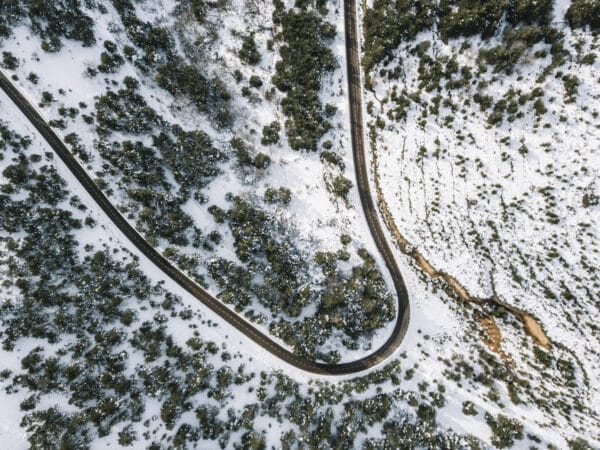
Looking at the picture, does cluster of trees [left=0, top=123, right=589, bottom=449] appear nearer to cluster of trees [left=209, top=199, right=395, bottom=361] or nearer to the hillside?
the hillside

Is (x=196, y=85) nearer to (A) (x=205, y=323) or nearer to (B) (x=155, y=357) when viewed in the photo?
(A) (x=205, y=323)

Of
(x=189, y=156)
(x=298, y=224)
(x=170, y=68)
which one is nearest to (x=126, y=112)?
(x=170, y=68)

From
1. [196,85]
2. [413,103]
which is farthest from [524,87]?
[196,85]

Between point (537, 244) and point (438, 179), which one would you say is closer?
point (537, 244)

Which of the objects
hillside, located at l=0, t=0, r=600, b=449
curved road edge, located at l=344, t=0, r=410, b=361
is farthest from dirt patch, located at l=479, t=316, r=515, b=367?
curved road edge, located at l=344, t=0, r=410, b=361

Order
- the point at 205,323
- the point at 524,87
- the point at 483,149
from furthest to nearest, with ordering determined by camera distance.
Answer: the point at 205,323 → the point at 483,149 → the point at 524,87

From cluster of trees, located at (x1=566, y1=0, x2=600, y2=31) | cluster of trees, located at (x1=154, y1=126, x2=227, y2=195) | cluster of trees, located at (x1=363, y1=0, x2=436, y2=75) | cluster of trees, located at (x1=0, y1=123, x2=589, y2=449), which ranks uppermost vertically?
cluster of trees, located at (x1=363, y1=0, x2=436, y2=75)

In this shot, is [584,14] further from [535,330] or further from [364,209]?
[535,330]
